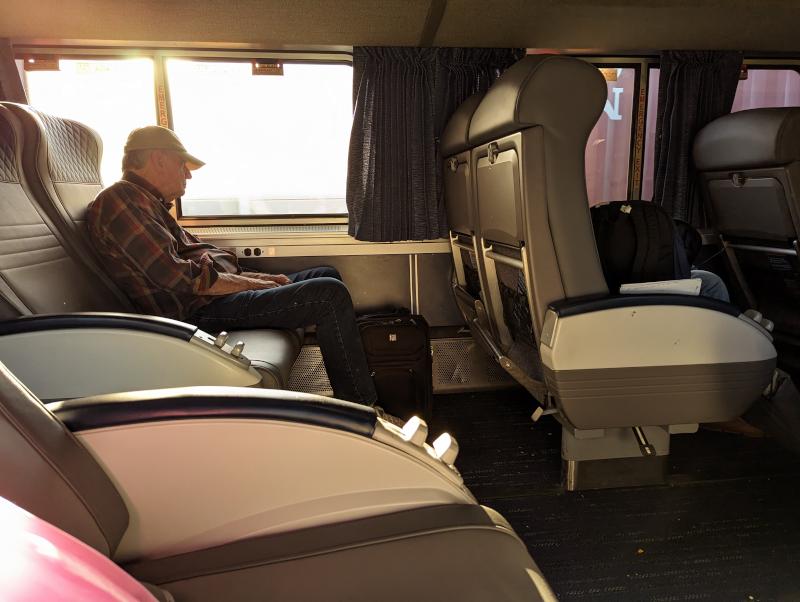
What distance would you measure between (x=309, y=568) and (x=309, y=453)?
0.19 meters

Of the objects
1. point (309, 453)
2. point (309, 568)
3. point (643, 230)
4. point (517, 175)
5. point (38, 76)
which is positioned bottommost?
point (309, 568)

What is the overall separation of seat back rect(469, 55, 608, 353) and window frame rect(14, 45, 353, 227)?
1584mm

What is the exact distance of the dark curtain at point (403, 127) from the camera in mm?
3066

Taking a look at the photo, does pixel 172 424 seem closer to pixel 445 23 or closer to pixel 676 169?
pixel 445 23

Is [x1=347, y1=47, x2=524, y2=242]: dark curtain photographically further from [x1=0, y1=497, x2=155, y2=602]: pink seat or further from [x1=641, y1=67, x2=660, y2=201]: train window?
[x1=0, y1=497, x2=155, y2=602]: pink seat

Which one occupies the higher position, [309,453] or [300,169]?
[300,169]

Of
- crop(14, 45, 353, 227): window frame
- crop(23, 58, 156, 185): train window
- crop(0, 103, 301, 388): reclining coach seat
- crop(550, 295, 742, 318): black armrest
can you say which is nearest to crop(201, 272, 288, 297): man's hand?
crop(0, 103, 301, 388): reclining coach seat

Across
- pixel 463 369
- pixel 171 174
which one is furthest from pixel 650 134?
pixel 171 174

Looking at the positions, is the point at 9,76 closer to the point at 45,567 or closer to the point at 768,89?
the point at 45,567

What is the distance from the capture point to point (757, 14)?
265 cm

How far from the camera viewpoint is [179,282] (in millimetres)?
2354

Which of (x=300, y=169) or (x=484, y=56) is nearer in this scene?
(x=484, y=56)

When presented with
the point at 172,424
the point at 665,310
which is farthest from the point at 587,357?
the point at 172,424

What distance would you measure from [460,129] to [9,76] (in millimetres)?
2408
